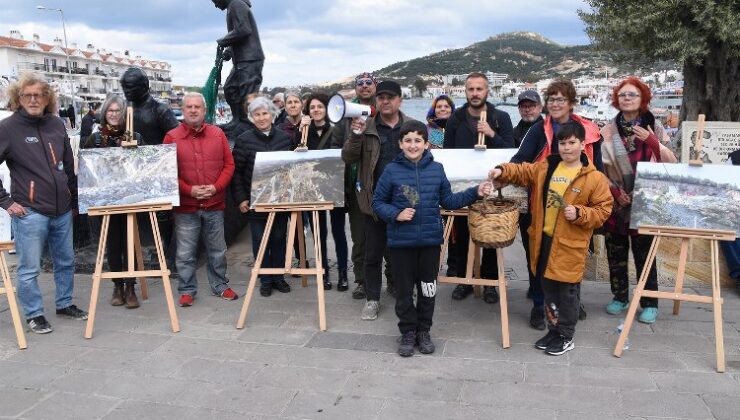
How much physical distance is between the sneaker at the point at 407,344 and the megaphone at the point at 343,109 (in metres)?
1.65

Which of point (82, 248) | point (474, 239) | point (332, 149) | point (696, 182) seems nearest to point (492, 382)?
point (474, 239)

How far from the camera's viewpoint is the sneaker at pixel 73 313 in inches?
193

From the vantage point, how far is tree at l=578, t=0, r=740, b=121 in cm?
657

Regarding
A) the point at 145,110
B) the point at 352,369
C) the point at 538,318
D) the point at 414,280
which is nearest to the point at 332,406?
the point at 352,369

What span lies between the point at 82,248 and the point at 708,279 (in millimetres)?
6746

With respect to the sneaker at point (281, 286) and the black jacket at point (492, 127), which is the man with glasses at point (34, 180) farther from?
the black jacket at point (492, 127)

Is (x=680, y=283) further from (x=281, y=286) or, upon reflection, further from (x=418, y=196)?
(x=281, y=286)

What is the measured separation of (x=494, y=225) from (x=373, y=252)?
1.19 meters

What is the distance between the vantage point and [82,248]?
258 inches

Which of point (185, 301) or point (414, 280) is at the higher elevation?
point (414, 280)

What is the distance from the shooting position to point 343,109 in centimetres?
411

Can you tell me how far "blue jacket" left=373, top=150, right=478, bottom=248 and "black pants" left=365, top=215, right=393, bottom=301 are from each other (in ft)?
2.14

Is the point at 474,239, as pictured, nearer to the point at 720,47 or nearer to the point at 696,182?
the point at 696,182

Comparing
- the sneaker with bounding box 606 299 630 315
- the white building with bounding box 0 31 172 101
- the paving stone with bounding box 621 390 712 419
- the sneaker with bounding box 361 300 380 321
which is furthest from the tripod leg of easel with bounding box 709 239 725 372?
the white building with bounding box 0 31 172 101
